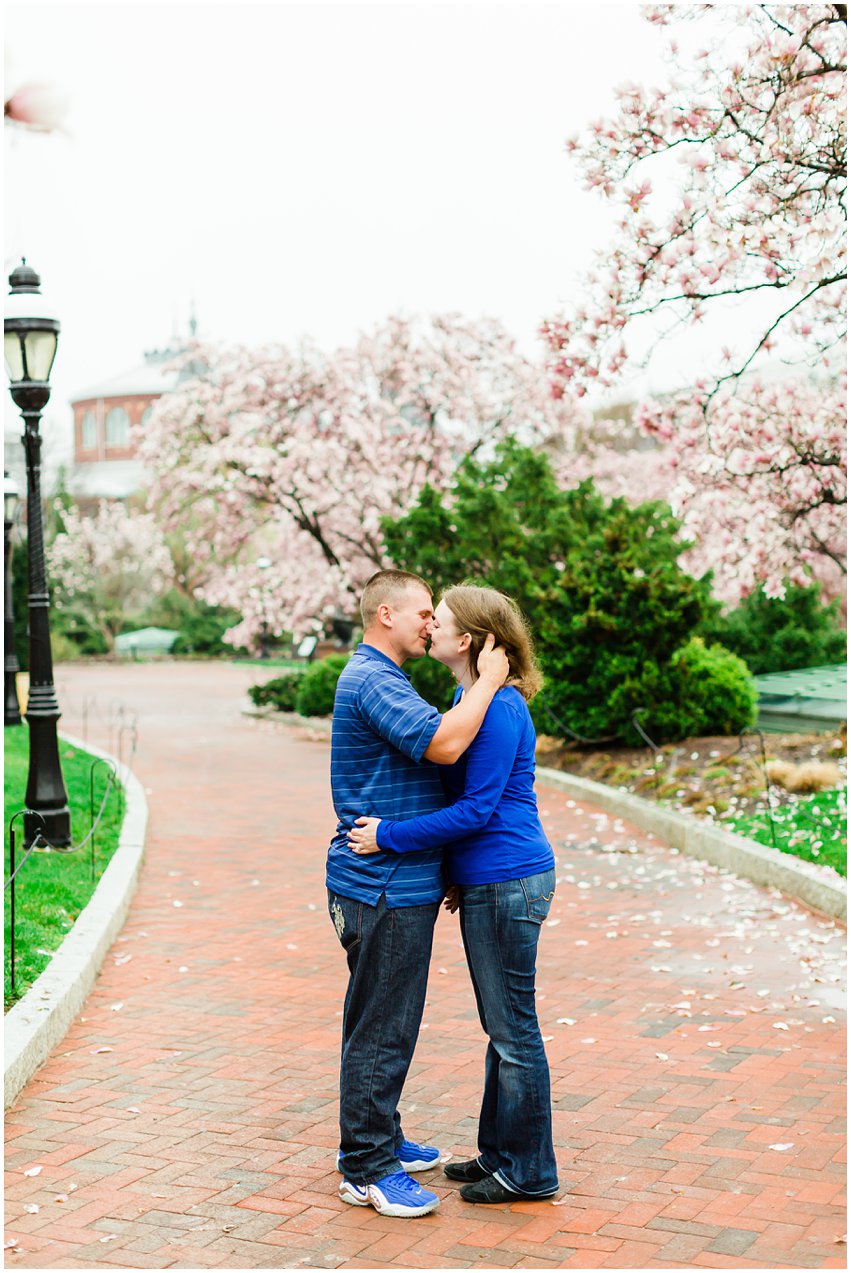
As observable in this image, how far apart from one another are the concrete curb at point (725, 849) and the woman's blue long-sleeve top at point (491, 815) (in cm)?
410

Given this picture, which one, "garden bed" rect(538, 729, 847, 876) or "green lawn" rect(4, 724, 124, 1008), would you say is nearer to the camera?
"green lawn" rect(4, 724, 124, 1008)

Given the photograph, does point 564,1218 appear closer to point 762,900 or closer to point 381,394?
point 762,900

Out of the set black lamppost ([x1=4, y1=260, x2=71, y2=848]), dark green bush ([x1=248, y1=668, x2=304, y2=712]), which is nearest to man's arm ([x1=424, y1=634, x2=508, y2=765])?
black lamppost ([x1=4, y1=260, x2=71, y2=848])

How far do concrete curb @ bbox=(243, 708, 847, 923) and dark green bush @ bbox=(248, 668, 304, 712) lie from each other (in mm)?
11087

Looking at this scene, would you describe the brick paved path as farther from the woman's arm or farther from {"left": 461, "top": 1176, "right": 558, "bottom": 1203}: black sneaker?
the woman's arm

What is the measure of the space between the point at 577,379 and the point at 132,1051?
5701mm

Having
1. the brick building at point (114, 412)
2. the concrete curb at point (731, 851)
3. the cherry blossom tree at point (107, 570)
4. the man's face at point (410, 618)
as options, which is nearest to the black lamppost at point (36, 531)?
the concrete curb at point (731, 851)

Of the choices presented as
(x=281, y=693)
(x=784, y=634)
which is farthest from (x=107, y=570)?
(x=784, y=634)

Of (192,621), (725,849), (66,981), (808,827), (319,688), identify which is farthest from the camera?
(192,621)

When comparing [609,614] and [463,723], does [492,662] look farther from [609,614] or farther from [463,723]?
[609,614]

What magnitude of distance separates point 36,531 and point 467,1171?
6.13m

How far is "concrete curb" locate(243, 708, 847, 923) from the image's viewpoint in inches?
310

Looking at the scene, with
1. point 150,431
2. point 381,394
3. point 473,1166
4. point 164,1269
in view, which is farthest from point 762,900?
point 150,431

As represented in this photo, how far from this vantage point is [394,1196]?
3992mm
